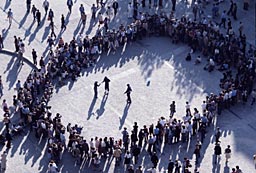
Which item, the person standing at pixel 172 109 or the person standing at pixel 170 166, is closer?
the person standing at pixel 170 166

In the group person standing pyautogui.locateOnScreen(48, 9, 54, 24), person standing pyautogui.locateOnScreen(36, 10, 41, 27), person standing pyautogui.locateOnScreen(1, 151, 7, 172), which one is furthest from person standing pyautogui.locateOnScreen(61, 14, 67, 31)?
person standing pyautogui.locateOnScreen(1, 151, 7, 172)

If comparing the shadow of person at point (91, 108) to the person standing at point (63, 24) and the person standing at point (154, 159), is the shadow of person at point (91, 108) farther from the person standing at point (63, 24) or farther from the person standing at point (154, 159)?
the person standing at point (63, 24)

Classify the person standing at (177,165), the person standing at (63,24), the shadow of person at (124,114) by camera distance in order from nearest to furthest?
the person standing at (177,165) → the shadow of person at (124,114) → the person standing at (63,24)

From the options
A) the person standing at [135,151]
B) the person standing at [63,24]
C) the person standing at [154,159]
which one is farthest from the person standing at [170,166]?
the person standing at [63,24]

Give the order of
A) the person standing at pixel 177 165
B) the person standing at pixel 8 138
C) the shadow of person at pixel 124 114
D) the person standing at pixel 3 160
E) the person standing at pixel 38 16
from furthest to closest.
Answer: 1. the person standing at pixel 38 16
2. the shadow of person at pixel 124 114
3. the person standing at pixel 8 138
4. the person standing at pixel 3 160
5. the person standing at pixel 177 165

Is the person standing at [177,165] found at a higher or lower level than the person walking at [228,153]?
lower

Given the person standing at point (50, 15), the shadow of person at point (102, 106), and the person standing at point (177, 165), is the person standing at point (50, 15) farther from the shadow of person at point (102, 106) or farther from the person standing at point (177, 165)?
the person standing at point (177, 165)

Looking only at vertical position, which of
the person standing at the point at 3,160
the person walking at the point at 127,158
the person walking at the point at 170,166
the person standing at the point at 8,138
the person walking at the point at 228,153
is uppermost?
the person walking at the point at 228,153

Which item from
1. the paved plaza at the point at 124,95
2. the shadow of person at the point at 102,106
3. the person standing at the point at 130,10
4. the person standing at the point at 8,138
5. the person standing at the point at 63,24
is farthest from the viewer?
the person standing at the point at 130,10

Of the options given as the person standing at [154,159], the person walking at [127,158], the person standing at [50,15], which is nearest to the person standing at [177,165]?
the person standing at [154,159]

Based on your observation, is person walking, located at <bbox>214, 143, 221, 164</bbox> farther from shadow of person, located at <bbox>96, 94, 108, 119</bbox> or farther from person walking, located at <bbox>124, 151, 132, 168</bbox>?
shadow of person, located at <bbox>96, 94, 108, 119</bbox>
